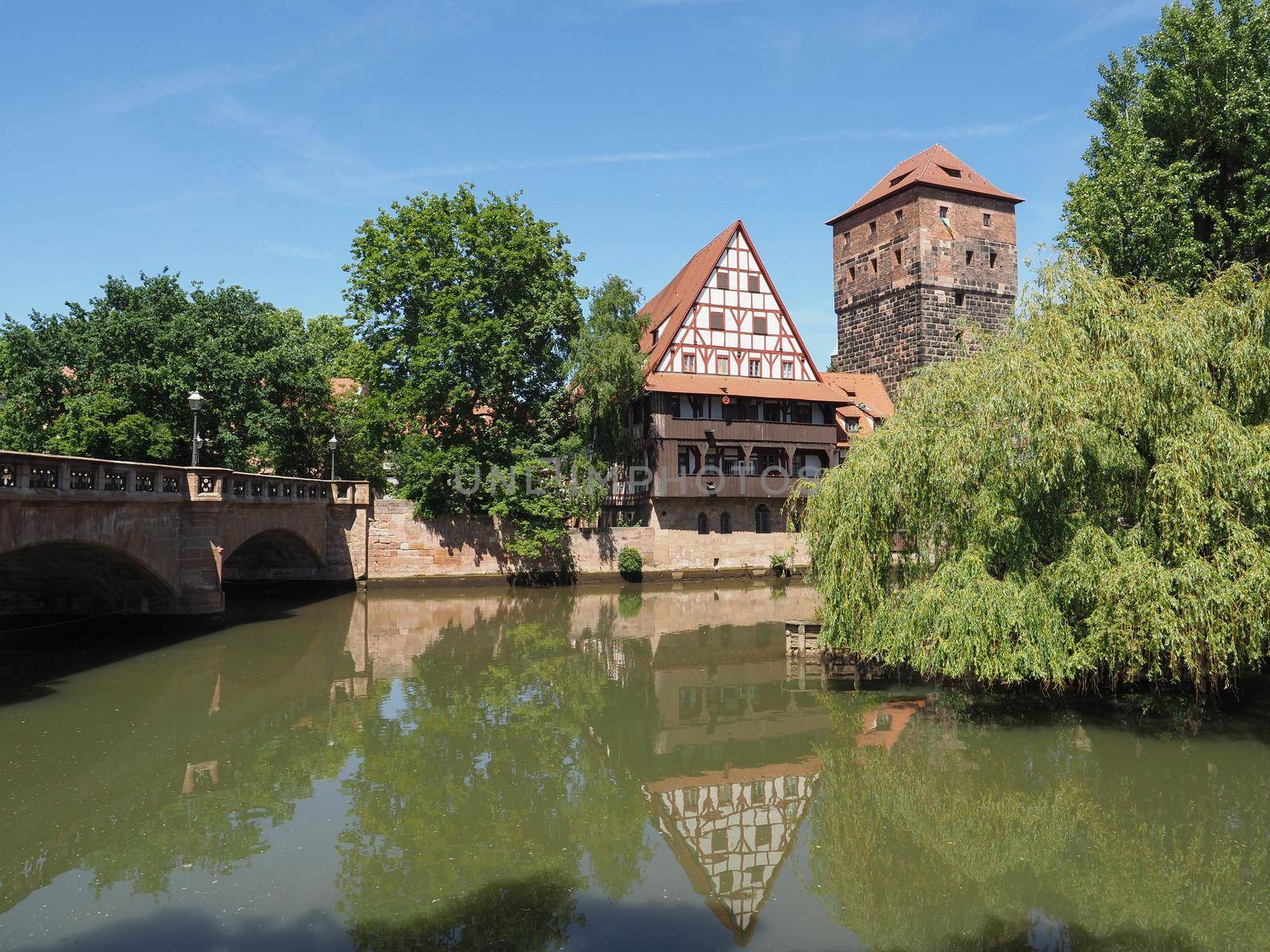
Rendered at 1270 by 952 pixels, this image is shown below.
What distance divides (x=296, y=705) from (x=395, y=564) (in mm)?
20505

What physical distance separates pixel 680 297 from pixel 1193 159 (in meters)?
23.4

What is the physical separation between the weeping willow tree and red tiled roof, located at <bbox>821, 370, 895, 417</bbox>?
32740 mm

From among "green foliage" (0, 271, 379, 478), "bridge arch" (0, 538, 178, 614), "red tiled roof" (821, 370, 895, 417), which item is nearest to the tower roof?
"red tiled roof" (821, 370, 895, 417)

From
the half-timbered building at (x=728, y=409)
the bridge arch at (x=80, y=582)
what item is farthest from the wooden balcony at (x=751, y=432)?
the bridge arch at (x=80, y=582)

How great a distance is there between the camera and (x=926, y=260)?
45.2 meters

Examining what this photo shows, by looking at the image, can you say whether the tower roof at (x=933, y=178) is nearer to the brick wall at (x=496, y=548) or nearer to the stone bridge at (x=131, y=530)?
the brick wall at (x=496, y=548)

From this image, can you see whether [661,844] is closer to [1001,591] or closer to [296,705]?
[1001,591]

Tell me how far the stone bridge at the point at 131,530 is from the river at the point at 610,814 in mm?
2920

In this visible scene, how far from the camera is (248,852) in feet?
28.8

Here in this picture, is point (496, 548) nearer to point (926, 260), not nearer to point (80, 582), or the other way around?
point (80, 582)

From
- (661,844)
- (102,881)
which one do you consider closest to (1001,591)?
(661,844)

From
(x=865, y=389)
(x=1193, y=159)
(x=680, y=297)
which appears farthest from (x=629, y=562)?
(x=1193, y=159)

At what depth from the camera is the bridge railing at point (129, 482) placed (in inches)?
617

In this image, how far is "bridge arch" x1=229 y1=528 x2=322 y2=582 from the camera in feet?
105
